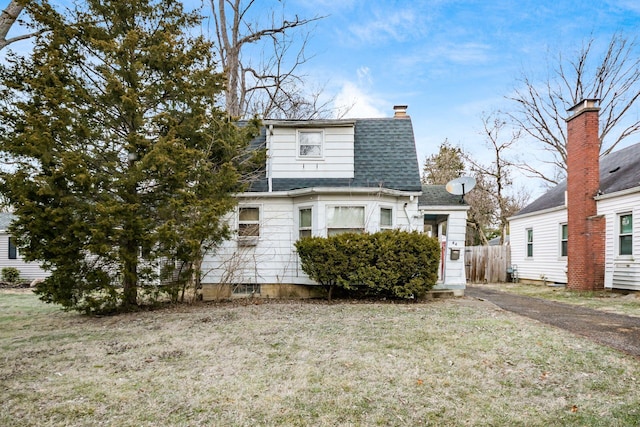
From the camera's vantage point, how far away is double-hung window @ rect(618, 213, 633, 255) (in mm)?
11867

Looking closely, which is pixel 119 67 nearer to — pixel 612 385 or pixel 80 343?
pixel 80 343

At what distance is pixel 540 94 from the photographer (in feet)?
79.1

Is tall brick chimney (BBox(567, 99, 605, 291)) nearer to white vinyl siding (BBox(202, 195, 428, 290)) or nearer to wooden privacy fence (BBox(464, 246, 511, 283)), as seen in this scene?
wooden privacy fence (BBox(464, 246, 511, 283))

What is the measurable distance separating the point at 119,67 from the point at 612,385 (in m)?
9.75

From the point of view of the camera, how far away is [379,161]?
1144 cm

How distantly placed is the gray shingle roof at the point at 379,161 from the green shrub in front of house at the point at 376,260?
77.5 inches

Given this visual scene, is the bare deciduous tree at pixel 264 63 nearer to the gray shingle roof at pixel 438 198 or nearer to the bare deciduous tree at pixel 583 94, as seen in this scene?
the gray shingle roof at pixel 438 198

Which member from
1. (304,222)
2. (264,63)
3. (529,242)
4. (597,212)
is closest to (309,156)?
(304,222)

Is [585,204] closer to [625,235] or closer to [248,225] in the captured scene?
[625,235]

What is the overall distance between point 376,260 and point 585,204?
843cm

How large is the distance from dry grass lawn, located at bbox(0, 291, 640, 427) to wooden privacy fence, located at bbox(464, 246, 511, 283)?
12.3 m

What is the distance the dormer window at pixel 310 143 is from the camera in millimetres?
11328

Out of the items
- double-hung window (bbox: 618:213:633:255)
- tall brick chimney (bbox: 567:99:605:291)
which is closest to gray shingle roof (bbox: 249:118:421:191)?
tall brick chimney (bbox: 567:99:605:291)

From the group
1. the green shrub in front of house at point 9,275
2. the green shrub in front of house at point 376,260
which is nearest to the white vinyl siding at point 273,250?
the green shrub in front of house at point 376,260
